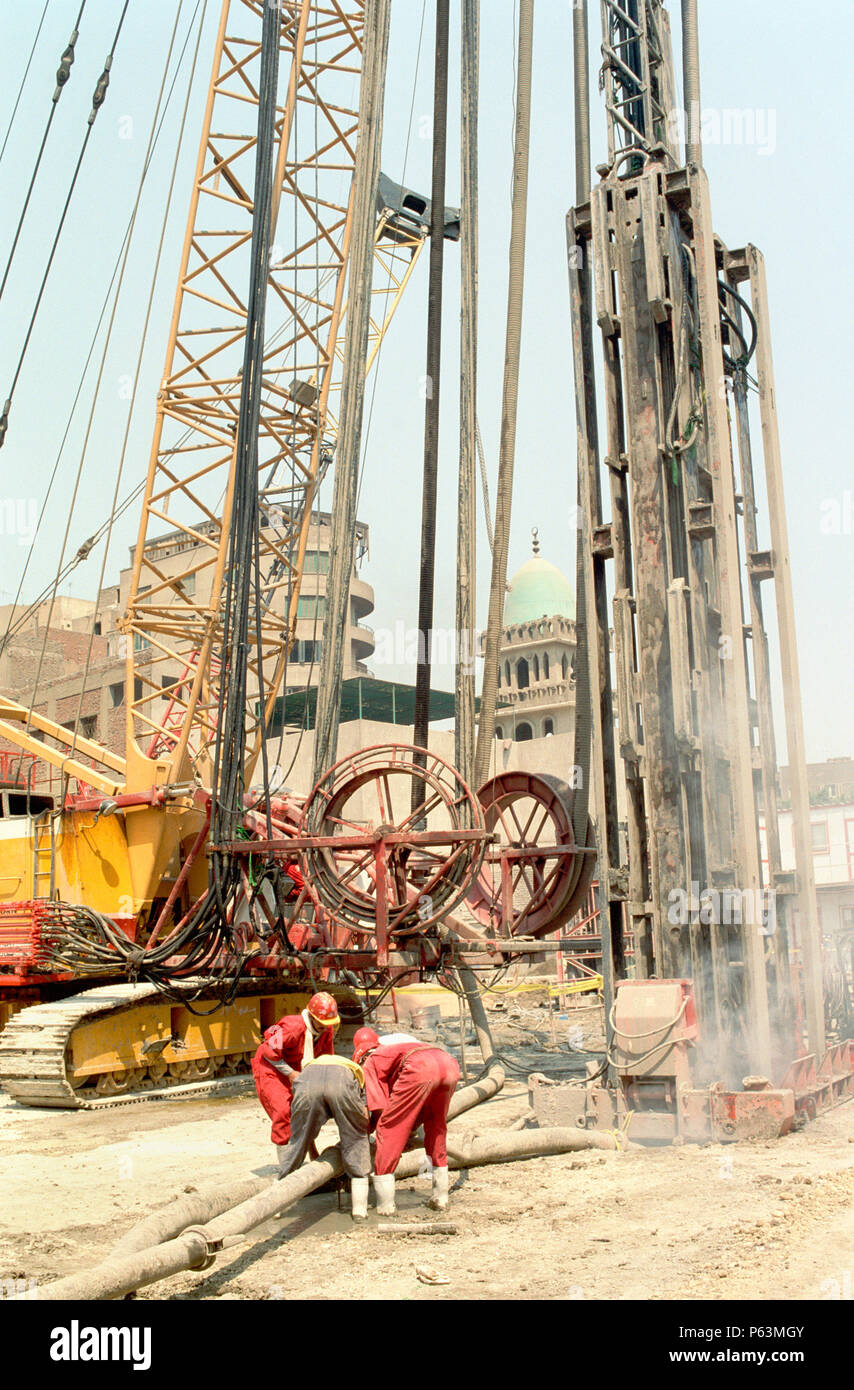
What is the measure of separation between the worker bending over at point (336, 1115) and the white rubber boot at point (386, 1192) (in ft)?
0.29

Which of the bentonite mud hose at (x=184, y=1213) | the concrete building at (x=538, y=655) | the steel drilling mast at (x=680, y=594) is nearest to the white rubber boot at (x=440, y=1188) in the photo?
the bentonite mud hose at (x=184, y=1213)

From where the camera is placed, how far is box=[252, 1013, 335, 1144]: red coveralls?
8047 millimetres

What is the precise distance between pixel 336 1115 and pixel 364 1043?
553 mm

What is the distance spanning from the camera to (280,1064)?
8094 mm

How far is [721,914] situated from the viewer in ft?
34.4

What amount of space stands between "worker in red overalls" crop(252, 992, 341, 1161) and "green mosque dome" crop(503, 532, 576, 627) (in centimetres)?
5901

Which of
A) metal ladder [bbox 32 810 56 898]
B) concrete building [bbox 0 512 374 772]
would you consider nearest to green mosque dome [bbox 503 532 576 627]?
concrete building [bbox 0 512 374 772]

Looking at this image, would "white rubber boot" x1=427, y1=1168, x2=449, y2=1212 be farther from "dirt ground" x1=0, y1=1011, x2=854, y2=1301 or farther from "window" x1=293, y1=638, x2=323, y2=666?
"window" x1=293, y1=638, x2=323, y2=666

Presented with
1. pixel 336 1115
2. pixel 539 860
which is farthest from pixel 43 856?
pixel 336 1115

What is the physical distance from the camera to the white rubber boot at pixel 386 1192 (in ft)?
24.5

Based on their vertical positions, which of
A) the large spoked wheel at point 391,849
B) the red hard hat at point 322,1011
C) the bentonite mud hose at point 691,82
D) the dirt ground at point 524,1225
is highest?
the bentonite mud hose at point 691,82

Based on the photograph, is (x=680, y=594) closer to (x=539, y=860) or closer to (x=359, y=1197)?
(x=539, y=860)

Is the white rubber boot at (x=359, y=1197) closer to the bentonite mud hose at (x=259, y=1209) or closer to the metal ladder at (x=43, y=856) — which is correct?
the bentonite mud hose at (x=259, y=1209)
